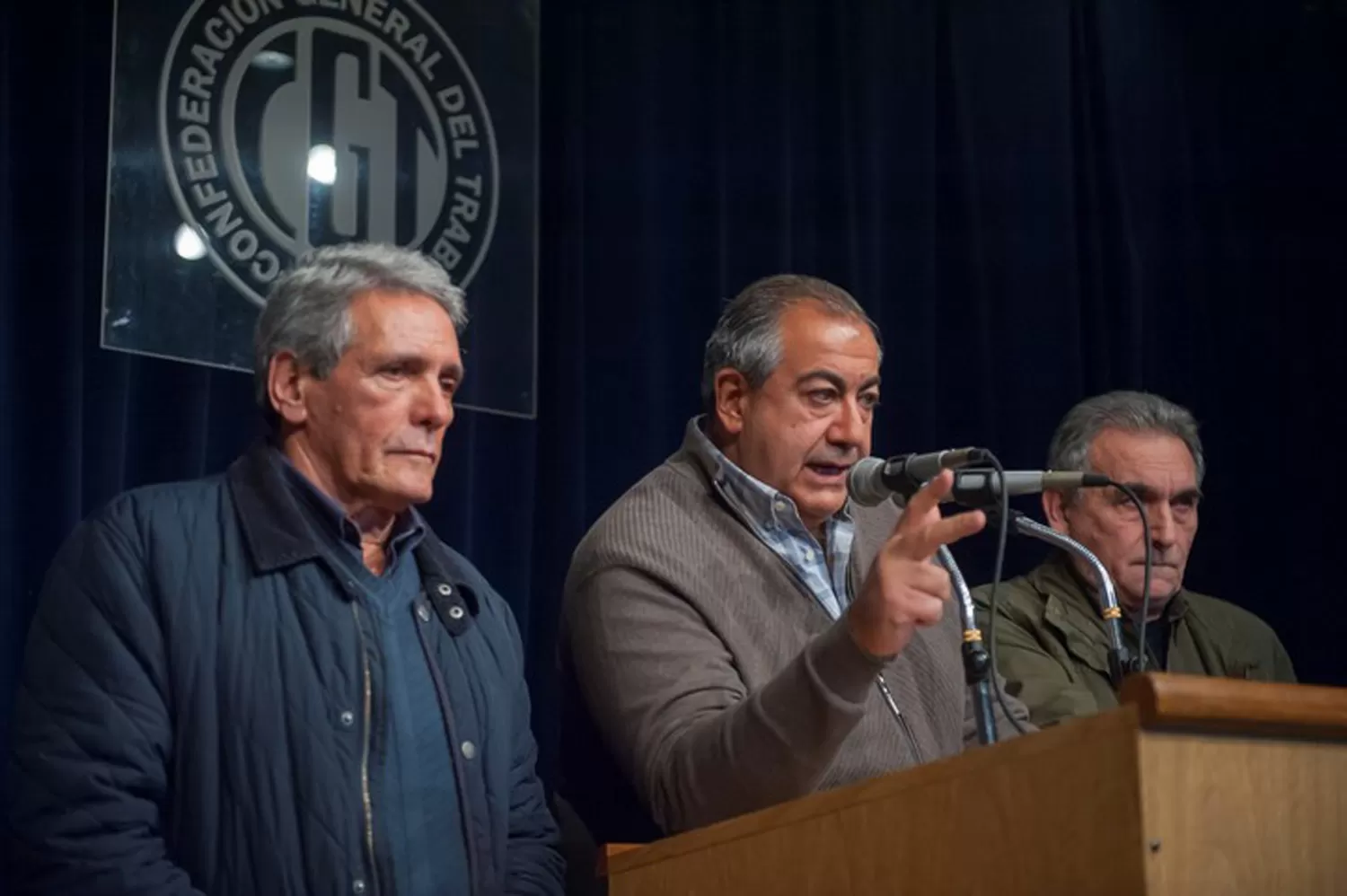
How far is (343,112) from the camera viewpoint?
13.1ft

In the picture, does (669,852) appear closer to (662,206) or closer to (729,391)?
(729,391)

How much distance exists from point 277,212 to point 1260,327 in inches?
105

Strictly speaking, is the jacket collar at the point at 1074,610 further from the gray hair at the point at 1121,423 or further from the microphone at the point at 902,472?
the microphone at the point at 902,472

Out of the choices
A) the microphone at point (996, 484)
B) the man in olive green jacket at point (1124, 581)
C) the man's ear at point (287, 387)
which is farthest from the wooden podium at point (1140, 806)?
the man in olive green jacket at point (1124, 581)

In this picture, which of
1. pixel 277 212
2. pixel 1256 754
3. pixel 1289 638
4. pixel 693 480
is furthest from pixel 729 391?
pixel 1289 638

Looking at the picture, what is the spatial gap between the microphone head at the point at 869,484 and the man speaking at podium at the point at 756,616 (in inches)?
2.9

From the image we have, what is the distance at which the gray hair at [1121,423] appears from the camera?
427 centimetres

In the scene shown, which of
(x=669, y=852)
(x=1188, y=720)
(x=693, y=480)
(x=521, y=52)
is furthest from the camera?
(x=521, y=52)

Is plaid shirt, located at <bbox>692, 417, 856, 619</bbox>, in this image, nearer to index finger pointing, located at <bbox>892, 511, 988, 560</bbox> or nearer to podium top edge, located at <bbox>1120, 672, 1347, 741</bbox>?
index finger pointing, located at <bbox>892, 511, 988, 560</bbox>

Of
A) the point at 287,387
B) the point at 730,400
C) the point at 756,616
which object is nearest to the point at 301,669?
the point at 287,387

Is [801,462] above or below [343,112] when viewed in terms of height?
below

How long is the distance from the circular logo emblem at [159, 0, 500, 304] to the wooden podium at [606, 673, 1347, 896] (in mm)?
2095

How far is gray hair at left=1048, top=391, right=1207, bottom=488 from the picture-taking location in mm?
4270

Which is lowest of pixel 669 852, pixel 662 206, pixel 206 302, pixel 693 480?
pixel 669 852
